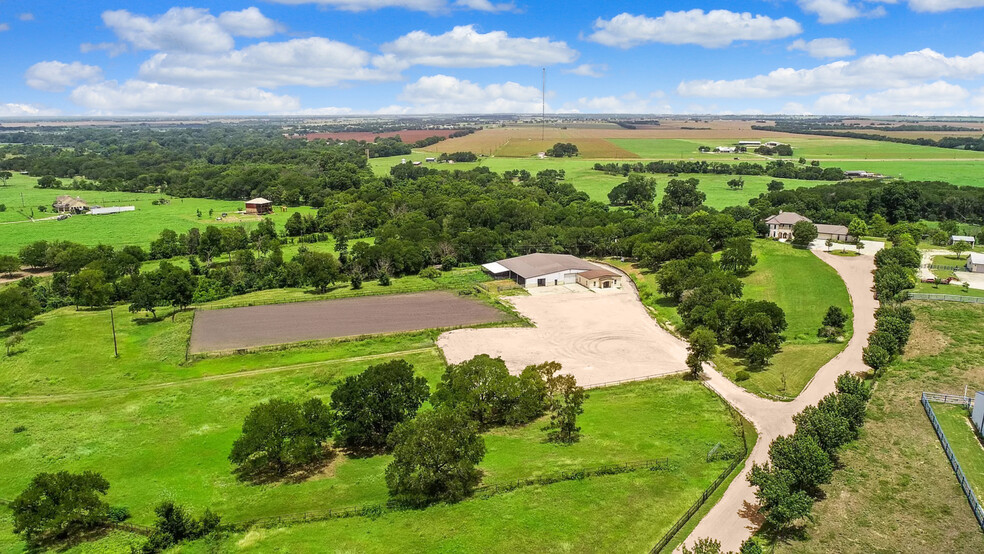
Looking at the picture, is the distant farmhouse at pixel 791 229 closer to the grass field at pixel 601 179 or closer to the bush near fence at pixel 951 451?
the grass field at pixel 601 179

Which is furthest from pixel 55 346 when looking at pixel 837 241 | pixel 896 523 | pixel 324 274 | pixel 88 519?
pixel 837 241

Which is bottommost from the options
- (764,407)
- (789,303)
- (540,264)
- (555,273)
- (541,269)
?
(764,407)

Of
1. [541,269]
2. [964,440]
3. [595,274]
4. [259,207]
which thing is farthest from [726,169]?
[964,440]

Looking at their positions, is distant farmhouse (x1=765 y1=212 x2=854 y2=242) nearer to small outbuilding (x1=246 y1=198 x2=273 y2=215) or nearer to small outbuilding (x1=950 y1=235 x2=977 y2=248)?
small outbuilding (x1=950 y1=235 x2=977 y2=248)

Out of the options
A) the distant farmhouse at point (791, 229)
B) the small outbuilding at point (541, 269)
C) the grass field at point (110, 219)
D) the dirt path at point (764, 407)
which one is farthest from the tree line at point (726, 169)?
the small outbuilding at point (541, 269)

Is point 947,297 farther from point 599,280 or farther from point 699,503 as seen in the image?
point 699,503

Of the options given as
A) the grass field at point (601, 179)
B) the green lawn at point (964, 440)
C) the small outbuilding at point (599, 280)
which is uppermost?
the grass field at point (601, 179)
